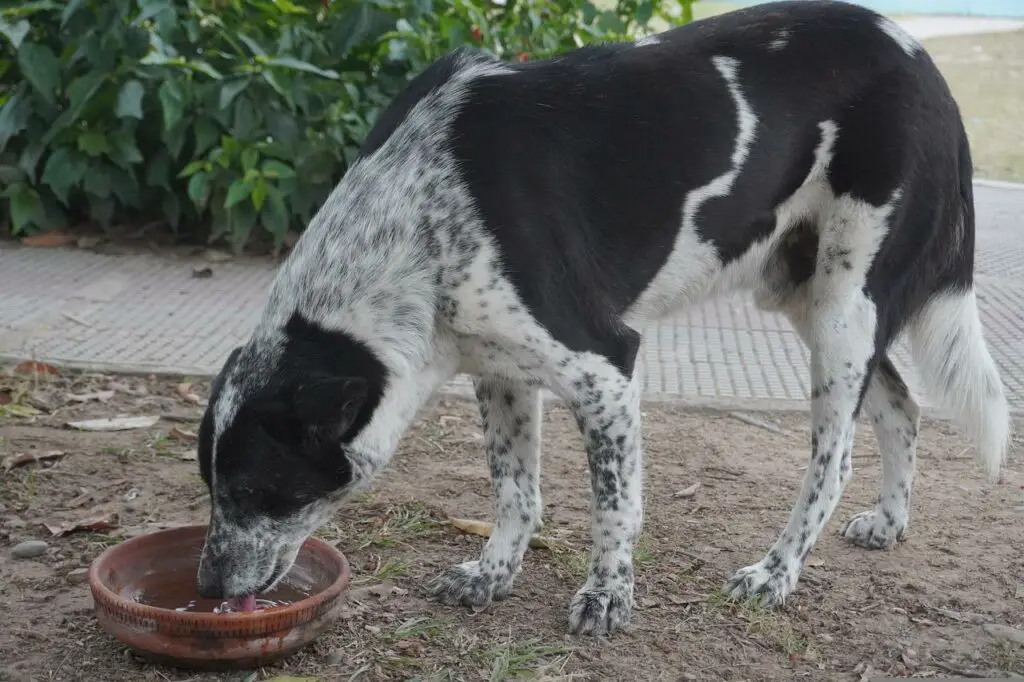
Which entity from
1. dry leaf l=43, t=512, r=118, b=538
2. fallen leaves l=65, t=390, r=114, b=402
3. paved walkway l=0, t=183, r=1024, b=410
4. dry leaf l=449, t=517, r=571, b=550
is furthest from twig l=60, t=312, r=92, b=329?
dry leaf l=449, t=517, r=571, b=550

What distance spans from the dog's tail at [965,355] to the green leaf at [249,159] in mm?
3843

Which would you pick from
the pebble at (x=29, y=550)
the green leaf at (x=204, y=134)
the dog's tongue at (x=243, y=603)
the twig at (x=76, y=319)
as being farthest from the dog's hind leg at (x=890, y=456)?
the green leaf at (x=204, y=134)

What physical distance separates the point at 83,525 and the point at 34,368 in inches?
60.0

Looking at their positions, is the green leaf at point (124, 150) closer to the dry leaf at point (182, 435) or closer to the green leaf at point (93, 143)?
the green leaf at point (93, 143)

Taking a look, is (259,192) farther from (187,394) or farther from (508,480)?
(508,480)

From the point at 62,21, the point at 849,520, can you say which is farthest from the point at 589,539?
the point at 62,21

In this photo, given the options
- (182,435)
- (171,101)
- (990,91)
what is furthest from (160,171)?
(990,91)

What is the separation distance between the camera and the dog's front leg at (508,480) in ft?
11.6

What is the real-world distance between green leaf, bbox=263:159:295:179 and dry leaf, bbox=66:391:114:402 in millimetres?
1925

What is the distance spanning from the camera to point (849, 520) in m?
4.18

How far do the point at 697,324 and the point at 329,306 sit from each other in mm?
3547

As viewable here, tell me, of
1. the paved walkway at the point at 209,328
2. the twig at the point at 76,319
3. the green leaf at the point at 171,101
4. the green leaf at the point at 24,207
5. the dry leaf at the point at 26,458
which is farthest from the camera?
the green leaf at the point at 24,207

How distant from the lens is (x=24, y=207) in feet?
22.8

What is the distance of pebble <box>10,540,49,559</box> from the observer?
3.70 m
